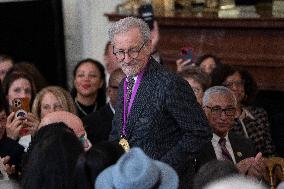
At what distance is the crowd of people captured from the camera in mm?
4008

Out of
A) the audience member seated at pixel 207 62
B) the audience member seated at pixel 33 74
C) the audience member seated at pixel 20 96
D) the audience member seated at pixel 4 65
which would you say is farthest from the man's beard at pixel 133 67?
the audience member seated at pixel 4 65

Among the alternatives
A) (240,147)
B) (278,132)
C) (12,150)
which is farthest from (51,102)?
(278,132)

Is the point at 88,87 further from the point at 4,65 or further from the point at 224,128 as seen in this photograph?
the point at 224,128

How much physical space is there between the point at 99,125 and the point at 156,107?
2.07 meters

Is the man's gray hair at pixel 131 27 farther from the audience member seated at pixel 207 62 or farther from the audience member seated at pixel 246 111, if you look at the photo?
the audience member seated at pixel 207 62

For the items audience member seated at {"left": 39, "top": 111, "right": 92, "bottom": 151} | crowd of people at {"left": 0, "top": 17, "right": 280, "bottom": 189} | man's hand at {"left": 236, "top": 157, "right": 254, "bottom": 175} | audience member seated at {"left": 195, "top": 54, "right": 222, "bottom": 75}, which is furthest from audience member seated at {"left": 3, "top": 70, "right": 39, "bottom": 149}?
audience member seated at {"left": 195, "top": 54, "right": 222, "bottom": 75}

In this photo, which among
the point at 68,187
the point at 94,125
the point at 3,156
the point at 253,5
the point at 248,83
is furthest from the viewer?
the point at 253,5

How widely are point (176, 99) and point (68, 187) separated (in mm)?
1337

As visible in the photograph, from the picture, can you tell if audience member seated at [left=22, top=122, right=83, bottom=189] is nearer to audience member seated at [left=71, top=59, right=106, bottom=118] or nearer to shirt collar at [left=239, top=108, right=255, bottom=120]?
shirt collar at [left=239, top=108, right=255, bottom=120]

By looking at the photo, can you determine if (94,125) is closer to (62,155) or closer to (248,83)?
(248,83)

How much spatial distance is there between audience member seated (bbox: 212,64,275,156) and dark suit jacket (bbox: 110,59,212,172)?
2148 millimetres

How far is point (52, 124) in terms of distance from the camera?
4625mm

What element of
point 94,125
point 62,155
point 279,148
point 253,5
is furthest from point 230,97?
point 253,5

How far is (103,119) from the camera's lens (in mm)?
7316
